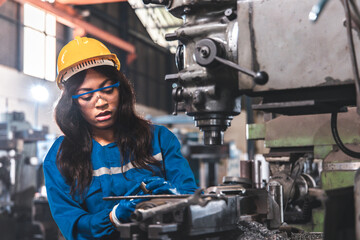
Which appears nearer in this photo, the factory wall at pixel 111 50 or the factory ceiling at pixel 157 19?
the factory wall at pixel 111 50

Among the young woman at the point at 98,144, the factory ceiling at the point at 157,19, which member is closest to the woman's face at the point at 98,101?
the young woman at the point at 98,144

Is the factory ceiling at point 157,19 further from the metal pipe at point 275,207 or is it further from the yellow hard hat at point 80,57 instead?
the metal pipe at point 275,207

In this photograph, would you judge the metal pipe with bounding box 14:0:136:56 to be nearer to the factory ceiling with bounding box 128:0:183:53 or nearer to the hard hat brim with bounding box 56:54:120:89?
the factory ceiling with bounding box 128:0:183:53

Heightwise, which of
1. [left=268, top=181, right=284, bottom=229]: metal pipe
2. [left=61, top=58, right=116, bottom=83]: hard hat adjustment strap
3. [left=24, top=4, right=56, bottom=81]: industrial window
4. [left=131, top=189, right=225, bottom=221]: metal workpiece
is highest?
[left=24, top=4, right=56, bottom=81]: industrial window

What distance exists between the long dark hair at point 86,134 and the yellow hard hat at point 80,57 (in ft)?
0.06

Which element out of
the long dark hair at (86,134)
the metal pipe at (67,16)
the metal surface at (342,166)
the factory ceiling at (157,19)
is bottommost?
the metal surface at (342,166)

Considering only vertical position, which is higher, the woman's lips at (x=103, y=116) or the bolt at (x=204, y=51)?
the bolt at (x=204, y=51)

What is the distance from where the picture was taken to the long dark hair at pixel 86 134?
129cm

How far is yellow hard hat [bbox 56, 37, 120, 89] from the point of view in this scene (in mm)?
1375

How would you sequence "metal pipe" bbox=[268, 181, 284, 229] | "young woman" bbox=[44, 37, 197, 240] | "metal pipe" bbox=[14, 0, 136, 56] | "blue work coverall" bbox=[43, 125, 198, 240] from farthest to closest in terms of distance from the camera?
"metal pipe" bbox=[14, 0, 136, 56] < "young woman" bbox=[44, 37, 197, 240] < "blue work coverall" bbox=[43, 125, 198, 240] < "metal pipe" bbox=[268, 181, 284, 229]

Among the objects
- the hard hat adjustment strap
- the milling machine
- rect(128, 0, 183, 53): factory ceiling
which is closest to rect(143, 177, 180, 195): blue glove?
the milling machine

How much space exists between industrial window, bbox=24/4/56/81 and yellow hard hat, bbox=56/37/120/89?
18.6ft

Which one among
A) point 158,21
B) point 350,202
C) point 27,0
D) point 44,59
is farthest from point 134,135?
point 158,21

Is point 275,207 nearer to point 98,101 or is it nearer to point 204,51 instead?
point 204,51
